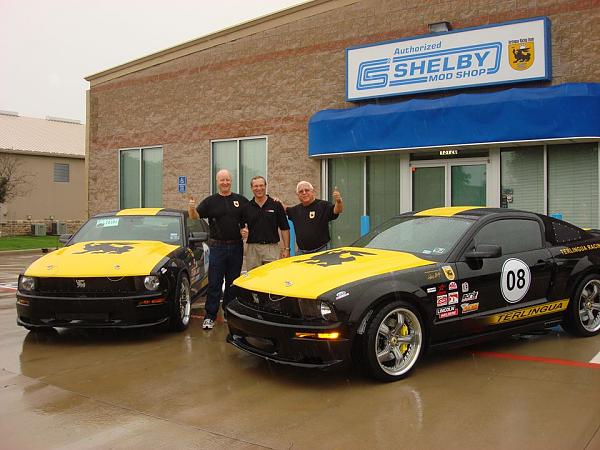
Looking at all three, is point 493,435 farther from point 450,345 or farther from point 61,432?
point 61,432

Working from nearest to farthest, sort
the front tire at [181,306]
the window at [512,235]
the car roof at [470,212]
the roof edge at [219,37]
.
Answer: the window at [512,235] < the car roof at [470,212] < the front tire at [181,306] < the roof edge at [219,37]

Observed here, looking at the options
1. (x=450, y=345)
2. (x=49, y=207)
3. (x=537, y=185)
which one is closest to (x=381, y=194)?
(x=537, y=185)

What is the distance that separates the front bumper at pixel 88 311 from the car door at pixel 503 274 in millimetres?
3301

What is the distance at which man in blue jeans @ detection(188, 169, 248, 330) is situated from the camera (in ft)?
23.8

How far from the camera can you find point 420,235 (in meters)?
5.97

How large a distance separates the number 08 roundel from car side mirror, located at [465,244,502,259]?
36 centimetres

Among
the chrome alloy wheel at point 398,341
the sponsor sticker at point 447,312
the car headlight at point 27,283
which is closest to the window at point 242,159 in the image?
the car headlight at point 27,283

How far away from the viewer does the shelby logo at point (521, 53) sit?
11750 mm

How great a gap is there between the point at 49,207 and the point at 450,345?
34.7 m

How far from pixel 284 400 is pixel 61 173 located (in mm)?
35515

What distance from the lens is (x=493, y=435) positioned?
3.80 meters

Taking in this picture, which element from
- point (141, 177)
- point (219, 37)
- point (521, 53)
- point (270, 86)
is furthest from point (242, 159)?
point (521, 53)

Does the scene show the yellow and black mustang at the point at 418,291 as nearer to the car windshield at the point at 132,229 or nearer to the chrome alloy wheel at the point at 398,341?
the chrome alloy wheel at the point at 398,341

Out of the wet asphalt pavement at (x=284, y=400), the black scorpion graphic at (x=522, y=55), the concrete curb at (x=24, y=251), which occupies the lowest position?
the wet asphalt pavement at (x=284, y=400)
